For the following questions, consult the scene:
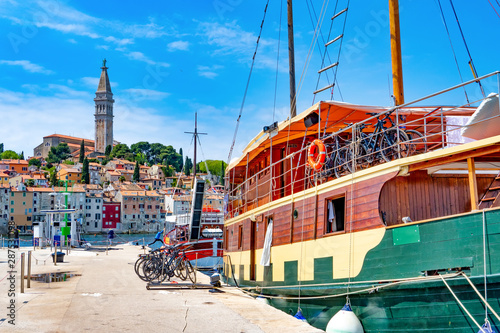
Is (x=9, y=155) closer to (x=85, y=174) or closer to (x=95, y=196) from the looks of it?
(x=85, y=174)

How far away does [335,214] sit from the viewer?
10.3 metres

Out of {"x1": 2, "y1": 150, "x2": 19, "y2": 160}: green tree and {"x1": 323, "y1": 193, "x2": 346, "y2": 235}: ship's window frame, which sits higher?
{"x1": 2, "y1": 150, "x2": 19, "y2": 160}: green tree

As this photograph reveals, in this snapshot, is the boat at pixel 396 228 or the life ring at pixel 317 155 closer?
the boat at pixel 396 228

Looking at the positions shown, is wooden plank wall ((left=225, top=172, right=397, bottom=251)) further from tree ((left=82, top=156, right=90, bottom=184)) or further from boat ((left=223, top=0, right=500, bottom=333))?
tree ((left=82, top=156, right=90, bottom=184))

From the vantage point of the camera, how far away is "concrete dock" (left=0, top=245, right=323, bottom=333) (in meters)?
8.54

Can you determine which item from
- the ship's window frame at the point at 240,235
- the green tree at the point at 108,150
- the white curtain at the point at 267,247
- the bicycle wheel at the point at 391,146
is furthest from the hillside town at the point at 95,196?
the bicycle wheel at the point at 391,146

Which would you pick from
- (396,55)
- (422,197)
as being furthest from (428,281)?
(396,55)

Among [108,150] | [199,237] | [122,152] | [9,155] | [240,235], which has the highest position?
[108,150]

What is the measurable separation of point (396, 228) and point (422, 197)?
1.14m

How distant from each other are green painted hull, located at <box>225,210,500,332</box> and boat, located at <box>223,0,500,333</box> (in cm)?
1

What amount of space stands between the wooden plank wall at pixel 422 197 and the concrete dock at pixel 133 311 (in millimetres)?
2486

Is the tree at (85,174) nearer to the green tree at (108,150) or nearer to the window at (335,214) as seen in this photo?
the green tree at (108,150)

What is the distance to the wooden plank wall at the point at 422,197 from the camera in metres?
8.70

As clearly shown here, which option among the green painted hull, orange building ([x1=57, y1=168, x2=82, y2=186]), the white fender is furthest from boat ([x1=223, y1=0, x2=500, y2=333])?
orange building ([x1=57, y1=168, x2=82, y2=186])
